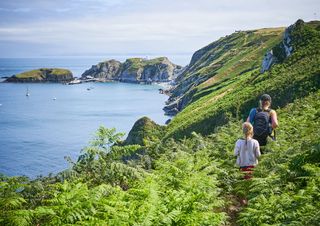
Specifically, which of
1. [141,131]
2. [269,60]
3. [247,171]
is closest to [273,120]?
[247,171]

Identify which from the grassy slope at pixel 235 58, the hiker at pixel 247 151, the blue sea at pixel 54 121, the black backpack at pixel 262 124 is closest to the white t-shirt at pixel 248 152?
the hiker at pixel 247 151

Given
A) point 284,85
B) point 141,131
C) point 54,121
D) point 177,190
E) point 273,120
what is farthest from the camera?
point 54,121

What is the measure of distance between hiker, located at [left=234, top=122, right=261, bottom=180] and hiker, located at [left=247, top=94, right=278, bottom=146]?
146cm

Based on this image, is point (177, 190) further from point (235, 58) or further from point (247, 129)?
point (235, 58)

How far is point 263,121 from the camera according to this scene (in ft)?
41.0

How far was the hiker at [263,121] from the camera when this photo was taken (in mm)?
12516

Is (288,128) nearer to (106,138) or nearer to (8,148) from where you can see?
(106,138)

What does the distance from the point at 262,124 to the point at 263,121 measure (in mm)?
110

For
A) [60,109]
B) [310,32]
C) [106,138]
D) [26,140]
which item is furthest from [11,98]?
[106,138]

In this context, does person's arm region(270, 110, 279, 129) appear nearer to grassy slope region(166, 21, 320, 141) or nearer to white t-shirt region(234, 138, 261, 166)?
white t-shirt region(234, 138, 261, 166)

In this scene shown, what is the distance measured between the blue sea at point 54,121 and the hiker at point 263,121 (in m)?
28.1

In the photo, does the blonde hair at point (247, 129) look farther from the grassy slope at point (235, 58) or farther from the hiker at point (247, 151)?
the grassy slope at point (235, 58)

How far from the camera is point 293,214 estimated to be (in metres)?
7.20

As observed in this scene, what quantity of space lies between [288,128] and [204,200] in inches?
340
